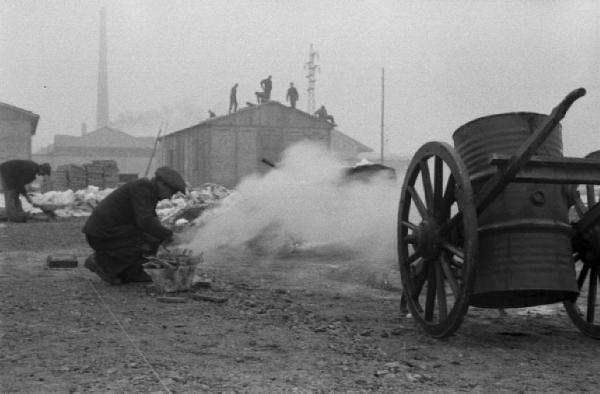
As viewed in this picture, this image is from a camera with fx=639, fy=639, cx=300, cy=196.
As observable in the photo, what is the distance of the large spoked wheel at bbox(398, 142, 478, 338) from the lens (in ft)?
13.2

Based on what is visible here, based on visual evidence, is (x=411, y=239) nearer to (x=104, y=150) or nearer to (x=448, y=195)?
(x=448, y=195)

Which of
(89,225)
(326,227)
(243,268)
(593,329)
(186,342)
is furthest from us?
(326,227)

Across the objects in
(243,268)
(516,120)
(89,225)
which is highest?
(516,120)

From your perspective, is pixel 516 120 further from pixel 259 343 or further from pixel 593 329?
pixel 259 343

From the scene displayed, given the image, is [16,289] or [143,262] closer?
[16,289]

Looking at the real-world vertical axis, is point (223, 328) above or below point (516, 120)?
below

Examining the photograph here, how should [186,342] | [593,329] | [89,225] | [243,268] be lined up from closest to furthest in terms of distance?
1. [186,342]
2. [593,329]
3. [89,225]
4. [243,268]

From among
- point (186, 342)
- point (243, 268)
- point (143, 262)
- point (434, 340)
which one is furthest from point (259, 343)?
point (243, 268)

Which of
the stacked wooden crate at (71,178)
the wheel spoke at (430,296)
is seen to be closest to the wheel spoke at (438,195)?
the wheel spoke at (430,296)

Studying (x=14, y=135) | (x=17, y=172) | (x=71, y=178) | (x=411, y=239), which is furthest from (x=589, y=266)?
(x=14, y=135)

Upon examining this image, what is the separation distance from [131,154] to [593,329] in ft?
181

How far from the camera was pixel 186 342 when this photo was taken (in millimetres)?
4309

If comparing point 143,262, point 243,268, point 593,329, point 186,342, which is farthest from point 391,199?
point 186,342

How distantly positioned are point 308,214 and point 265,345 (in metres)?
6.98
